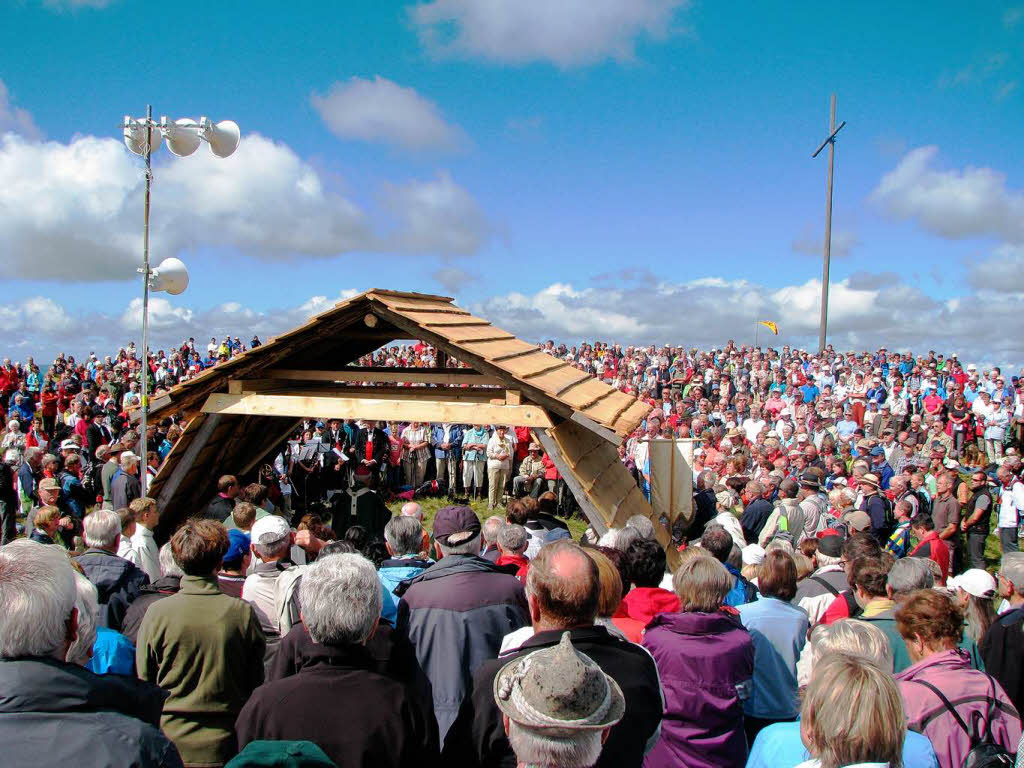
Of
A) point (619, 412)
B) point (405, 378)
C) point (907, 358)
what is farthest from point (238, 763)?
point (907, 358)

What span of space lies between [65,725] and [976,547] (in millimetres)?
9783

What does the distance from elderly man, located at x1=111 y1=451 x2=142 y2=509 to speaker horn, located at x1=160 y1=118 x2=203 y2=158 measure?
349 cm

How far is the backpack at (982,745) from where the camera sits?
2.45 meters

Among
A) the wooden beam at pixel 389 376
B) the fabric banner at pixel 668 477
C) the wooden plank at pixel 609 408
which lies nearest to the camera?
the wooden plank at pixel 609 408

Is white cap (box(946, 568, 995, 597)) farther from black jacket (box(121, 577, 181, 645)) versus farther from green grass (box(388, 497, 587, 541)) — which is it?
green grass (box(388, 497, 587, 541))

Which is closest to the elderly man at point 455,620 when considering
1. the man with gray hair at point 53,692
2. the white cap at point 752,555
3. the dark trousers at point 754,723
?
the dark trousers at point 754,723

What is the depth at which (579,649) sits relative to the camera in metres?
2.46

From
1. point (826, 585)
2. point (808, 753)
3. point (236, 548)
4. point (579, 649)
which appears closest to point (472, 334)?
point (236, 548)

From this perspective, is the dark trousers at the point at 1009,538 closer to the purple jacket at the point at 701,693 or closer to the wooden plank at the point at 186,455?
the purple jacket at the point at 701,693

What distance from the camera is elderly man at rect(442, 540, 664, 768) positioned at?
2318 mm

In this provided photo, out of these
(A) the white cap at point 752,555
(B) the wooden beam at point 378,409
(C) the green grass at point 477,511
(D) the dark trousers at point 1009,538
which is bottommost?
(C) the green grass at point 477,511

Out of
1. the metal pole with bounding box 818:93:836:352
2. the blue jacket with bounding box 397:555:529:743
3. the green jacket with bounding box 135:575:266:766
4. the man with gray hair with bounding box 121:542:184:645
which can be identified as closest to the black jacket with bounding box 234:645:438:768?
the blue jacket with bounding box 397:555:529:743

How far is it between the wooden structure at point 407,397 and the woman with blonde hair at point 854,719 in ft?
12.1

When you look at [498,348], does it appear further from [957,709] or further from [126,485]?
[957,709]
